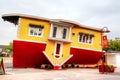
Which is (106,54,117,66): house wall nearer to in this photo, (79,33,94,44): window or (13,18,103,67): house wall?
(13,18,103,67): house wall

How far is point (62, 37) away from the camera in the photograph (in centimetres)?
3033

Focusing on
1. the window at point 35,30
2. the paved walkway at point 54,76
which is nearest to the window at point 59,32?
the window at point 35,30

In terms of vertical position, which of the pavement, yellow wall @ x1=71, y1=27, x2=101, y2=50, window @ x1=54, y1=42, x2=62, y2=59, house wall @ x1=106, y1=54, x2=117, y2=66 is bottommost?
the pavement

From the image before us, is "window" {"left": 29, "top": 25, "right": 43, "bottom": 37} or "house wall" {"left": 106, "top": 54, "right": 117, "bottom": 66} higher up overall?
"window" {"left": 29, "top": 25, "right": 43, "bottom": 37}

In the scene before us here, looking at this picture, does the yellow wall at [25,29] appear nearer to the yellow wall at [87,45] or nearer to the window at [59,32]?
the window at [59,32]

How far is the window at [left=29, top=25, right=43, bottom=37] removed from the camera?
93.1ft

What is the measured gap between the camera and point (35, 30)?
28.6 m

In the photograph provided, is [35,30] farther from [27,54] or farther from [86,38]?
[86,38]

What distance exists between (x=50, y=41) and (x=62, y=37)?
73.7 inches

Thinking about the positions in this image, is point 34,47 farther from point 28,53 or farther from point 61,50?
point 61,50

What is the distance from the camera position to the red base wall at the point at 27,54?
89.8 ft

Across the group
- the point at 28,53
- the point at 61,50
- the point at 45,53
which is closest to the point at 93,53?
the point at 61,50

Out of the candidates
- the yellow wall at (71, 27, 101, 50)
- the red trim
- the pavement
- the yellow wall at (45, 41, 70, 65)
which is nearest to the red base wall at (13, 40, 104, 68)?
the red trim

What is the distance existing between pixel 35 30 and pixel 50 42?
7.57 ft
